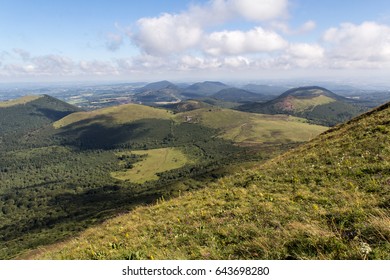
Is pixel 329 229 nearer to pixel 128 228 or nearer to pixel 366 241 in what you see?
pixel 366 241

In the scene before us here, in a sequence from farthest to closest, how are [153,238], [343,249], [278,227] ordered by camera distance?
[153,238] < [278,227] < [343,249]

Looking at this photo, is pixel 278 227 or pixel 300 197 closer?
pixel 278 227
